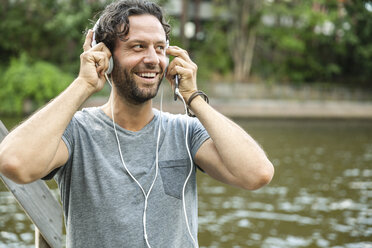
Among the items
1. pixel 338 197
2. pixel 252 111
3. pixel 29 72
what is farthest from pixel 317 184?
pixel 29 72

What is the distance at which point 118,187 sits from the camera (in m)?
1.92

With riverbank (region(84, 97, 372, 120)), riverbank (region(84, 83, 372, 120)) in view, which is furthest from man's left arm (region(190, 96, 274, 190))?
riverbank (region(84, 97, 372, 120))

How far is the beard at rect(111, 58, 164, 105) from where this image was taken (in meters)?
2.04

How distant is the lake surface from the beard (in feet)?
15.2

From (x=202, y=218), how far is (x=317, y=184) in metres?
3.29

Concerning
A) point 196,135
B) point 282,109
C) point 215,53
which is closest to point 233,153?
point 196,135

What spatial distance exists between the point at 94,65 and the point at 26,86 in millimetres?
20247

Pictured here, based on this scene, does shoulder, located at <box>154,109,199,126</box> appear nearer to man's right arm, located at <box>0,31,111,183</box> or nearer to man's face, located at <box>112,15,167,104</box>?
man's face, located at <box>112,15,167,104</box>

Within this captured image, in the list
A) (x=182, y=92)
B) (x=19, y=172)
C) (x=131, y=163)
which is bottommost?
(x=19, y=172)

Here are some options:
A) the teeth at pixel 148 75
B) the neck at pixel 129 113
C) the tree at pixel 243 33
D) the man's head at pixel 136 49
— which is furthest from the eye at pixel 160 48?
the tree at pixel 243 33

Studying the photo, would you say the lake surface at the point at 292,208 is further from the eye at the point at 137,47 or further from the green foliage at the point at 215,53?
the green foliage at the point at 215,53

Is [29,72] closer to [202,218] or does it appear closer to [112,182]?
[202,218]

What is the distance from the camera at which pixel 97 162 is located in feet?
6.39

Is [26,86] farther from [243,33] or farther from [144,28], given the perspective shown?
[144,28]
